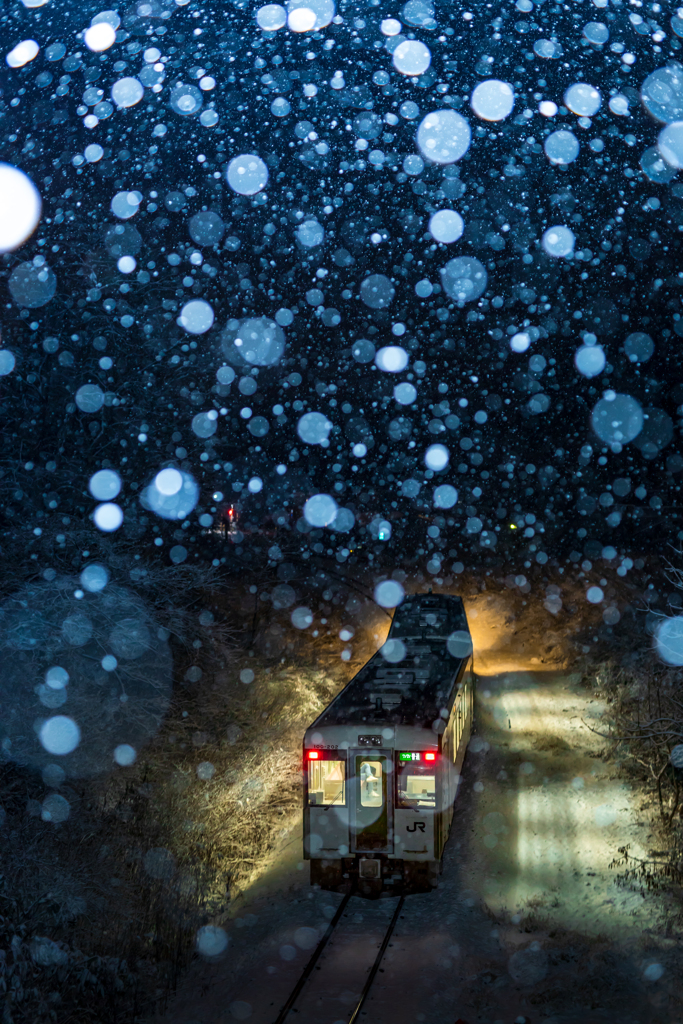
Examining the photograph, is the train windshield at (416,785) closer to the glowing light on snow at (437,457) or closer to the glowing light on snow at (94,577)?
the glowing light on snow at (94,577)

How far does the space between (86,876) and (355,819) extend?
4150 mm

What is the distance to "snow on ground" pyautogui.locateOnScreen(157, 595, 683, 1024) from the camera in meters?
8.86

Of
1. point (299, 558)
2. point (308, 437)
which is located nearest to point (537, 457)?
point (308, 437)

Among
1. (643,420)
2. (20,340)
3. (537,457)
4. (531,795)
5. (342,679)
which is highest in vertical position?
(20,340)

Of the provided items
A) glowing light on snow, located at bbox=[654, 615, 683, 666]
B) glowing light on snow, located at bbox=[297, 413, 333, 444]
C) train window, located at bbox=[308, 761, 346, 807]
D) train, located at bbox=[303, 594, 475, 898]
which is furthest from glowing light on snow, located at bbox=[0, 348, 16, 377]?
glowing light on snow, located at bbox=[297, 413, 333, 444]

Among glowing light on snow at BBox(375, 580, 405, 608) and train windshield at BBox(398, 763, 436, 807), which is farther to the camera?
glowing light on snow at BBox(375, 580, 405, 608)

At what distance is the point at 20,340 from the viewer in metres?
16.9

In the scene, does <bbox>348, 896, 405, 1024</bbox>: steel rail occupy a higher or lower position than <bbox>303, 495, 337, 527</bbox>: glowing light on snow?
higher

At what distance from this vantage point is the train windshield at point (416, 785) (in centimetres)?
1094

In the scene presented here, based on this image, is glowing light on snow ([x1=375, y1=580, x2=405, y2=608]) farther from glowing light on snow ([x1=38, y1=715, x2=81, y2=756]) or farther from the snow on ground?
glowing light on snow ([x1=38, y1=715, x2=81, y2=756])

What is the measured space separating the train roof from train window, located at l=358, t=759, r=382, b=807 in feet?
2.15

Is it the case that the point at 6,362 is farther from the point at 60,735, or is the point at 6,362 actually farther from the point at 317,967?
the point at 317,967

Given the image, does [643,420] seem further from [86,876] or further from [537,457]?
[86,876]

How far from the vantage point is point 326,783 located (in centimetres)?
1115
